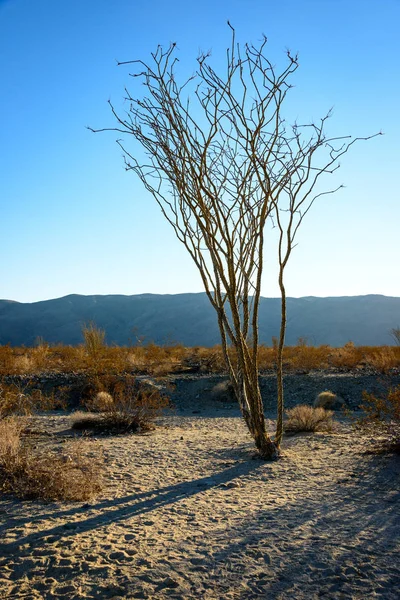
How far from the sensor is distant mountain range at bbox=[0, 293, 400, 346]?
187 ft

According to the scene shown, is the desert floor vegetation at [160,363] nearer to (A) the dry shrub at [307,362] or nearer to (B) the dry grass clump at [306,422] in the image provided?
(A) the dry shrub at [307,362]

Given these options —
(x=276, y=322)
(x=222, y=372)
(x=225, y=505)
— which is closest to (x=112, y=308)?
(x=276, y=322)

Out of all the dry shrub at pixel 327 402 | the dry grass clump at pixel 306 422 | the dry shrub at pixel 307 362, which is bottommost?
the dry shrub at pixel 327 402

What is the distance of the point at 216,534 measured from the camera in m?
3.95

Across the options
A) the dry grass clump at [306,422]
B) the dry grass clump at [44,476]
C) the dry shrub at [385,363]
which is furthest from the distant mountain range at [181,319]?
the dry grass clump at [44,476]

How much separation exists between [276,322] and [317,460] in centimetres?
5409

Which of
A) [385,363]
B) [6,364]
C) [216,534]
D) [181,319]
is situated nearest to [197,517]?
[216,534]

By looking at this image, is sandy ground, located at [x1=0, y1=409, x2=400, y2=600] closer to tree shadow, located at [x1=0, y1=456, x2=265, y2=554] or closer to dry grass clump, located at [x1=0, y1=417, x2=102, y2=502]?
tree shadow, located at [x1=0, y1=456, x2=265, y2=554]

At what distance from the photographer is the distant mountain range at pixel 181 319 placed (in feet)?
187

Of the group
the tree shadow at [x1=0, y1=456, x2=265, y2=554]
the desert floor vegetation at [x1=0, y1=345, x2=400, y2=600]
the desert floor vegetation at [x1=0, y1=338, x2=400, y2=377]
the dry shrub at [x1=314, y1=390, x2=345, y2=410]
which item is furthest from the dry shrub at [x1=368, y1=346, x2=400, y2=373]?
the tree shadow at [x1=0, y1=456, x2=265, y2=554]

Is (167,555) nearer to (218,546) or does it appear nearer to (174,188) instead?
(218,546)

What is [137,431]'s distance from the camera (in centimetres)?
923

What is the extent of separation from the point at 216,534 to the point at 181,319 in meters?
59.1

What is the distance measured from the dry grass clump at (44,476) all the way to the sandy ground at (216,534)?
5.9 inches
